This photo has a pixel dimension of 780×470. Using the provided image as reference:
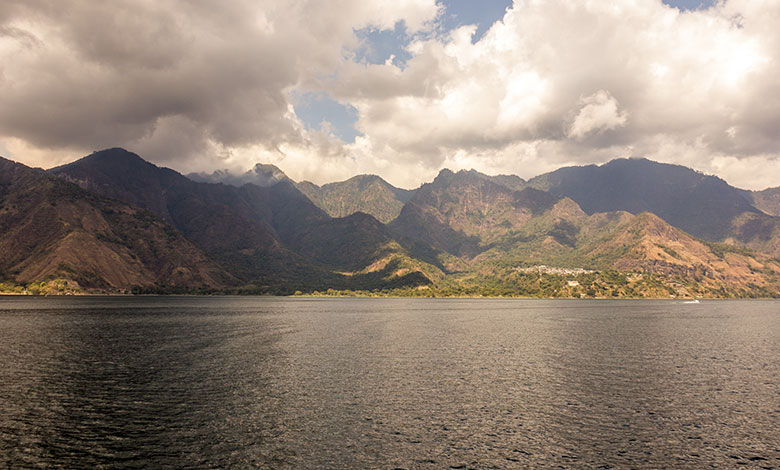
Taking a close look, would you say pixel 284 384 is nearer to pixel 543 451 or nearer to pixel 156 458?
pixel 156 458

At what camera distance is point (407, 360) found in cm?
9144

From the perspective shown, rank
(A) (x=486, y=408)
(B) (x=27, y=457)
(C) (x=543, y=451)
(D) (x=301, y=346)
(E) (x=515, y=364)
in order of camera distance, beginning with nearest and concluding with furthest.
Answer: (B) (x=27, y=457) → (C) (x=543, y=451) → (A) (x=486, y=408) → (E) (x=515, y=364) → (D) (x=301, y=346)

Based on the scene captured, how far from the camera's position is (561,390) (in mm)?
66062

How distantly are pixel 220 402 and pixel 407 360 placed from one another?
43901mm

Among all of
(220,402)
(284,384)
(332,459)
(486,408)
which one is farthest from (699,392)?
(220,402)

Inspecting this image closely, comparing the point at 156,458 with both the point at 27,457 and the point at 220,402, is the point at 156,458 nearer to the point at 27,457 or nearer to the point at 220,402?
the point at 27,457

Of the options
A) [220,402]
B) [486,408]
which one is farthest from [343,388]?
[486,408]

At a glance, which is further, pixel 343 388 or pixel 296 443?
pixel 343 388

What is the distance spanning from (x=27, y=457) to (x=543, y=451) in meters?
47.5

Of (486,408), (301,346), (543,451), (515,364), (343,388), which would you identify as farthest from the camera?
(301,346)

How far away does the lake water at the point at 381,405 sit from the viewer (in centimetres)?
4000

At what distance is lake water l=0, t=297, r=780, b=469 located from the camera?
40000 millimetres

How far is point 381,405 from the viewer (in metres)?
56.7

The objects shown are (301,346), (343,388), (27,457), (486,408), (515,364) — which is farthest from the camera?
(301,346)
